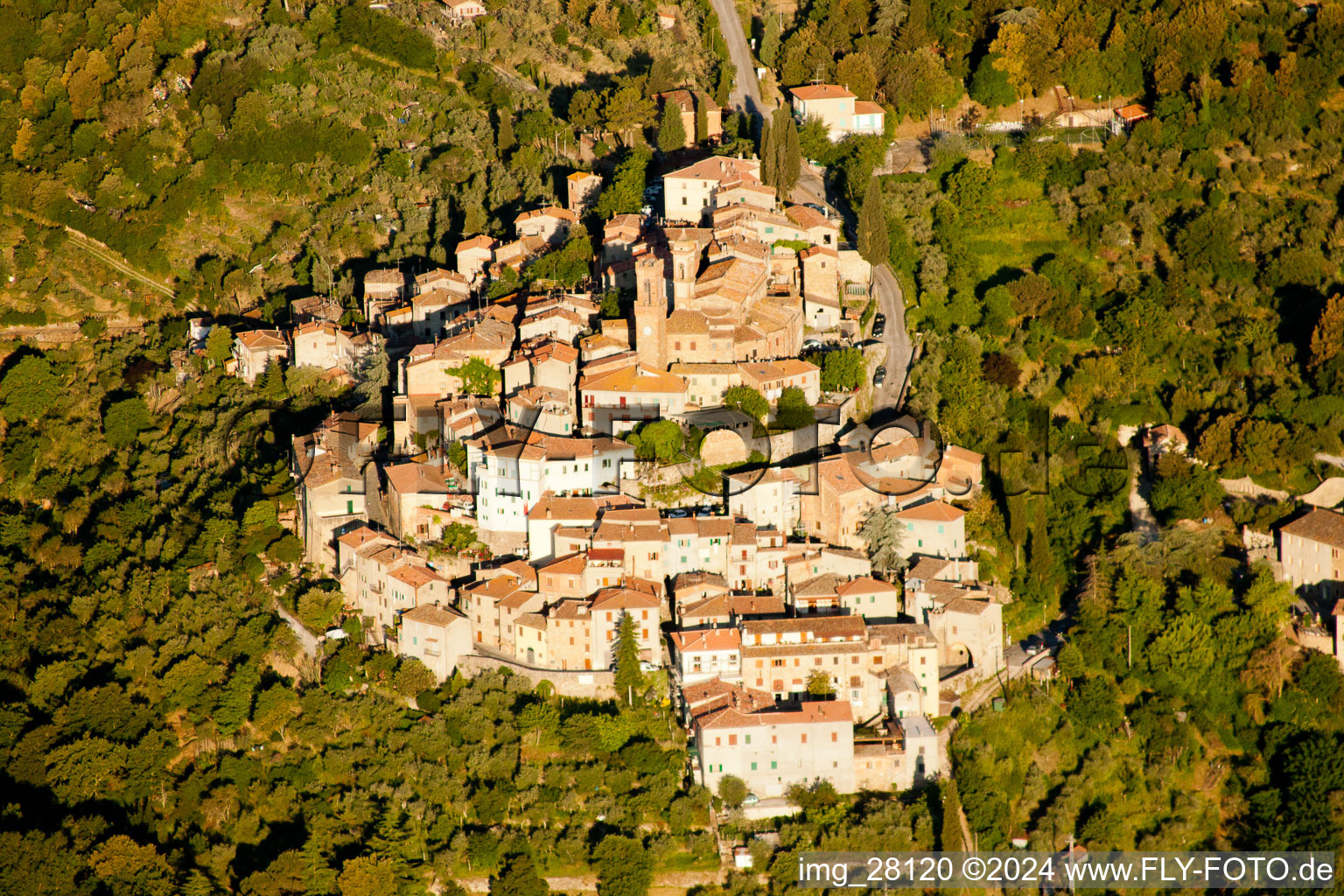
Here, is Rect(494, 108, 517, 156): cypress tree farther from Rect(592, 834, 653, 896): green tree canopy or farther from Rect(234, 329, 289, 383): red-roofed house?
Rect(592, 834, 653, 896): green tree canopy

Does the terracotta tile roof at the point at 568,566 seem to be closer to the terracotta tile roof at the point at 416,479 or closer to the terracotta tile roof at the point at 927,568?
Result: the terracotta tile roof at the point at 416,479

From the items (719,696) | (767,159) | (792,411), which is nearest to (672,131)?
(767,159)

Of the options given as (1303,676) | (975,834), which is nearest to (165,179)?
(975,834)

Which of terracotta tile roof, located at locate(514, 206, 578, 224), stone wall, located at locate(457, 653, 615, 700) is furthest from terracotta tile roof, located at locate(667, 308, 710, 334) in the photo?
stone wall, located at locate(457, 653, 615, 700)

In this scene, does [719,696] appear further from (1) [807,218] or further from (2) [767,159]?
(2) [767,159]

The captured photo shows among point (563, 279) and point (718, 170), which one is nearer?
point (563, 279)

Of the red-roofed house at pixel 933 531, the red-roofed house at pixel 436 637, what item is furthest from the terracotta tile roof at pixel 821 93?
the red-roofed house at pixel 436 637
